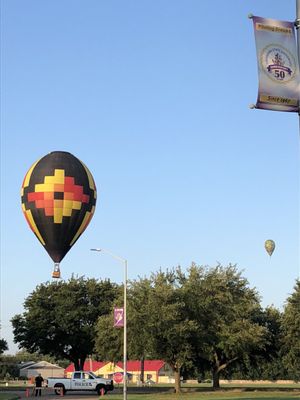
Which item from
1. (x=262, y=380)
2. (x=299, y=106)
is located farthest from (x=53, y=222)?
(x=262, y=380)

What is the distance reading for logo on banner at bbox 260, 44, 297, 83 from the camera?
50.5 ft

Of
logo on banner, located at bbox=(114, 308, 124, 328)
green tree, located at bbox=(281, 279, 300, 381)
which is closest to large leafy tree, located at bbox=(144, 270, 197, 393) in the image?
green tree, located at bbox=(281, 279, 300, 381)

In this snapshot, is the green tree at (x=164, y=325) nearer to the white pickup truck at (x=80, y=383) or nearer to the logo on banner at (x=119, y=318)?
the white pickup truck at (x=80, y=383)

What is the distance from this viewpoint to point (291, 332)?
62.9 m

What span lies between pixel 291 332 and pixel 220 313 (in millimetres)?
8434

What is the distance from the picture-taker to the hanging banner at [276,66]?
50.3 ft

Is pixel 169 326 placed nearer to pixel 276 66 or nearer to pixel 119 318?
pixel 119 318

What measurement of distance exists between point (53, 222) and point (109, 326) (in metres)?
17.1

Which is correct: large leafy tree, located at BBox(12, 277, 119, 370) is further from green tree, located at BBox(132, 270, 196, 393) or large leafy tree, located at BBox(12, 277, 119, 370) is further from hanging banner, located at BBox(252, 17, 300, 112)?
hanging banner, located at BBox(252, 17, 300, 112)

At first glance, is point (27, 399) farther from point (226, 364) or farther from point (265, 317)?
point (265, 317)

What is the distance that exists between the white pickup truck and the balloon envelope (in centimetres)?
1572

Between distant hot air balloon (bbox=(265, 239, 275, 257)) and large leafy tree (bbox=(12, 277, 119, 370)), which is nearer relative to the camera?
distant hot air balloon (bbox=(265, 239, 275, 257))

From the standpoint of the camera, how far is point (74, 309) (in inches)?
3110

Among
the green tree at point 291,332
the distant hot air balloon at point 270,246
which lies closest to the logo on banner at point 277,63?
the green tree at point 291,332
